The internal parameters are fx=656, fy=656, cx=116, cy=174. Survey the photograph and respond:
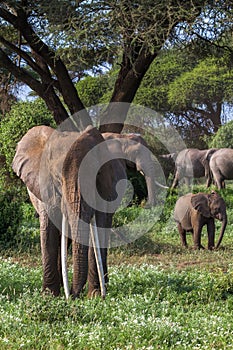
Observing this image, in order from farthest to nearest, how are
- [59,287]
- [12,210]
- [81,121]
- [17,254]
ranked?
[81,121] < [12,210] < [17,254] < [59,287]

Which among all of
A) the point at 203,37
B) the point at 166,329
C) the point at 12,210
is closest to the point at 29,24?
the point at 203,37

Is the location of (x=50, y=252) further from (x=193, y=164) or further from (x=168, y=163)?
(x=193, y=164)

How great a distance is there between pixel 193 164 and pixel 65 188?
65.9 ft

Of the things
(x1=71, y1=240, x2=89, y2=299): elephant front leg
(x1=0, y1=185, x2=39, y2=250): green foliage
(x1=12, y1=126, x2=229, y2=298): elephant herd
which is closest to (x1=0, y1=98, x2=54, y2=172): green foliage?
(x1=0, y1=185, x2=39, y2=250): green foliage

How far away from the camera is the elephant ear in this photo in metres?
6.23

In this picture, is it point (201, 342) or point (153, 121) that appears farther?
point (153, 121)

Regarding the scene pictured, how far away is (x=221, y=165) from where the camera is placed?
22.4 metres

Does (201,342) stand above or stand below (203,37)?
below

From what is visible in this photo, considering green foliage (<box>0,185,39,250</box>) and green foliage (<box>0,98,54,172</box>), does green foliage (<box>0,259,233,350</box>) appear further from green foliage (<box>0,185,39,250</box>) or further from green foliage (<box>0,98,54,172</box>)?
green foliage (<box>0,98,54,172</box>)

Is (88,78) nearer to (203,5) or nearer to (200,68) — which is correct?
(200,68)

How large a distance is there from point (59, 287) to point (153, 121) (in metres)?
29.5

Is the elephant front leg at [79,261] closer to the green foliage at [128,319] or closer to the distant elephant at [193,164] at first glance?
the green foliage at [128,319]

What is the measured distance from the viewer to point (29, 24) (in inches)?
558

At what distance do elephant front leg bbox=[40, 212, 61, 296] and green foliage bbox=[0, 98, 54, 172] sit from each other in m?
8.23
